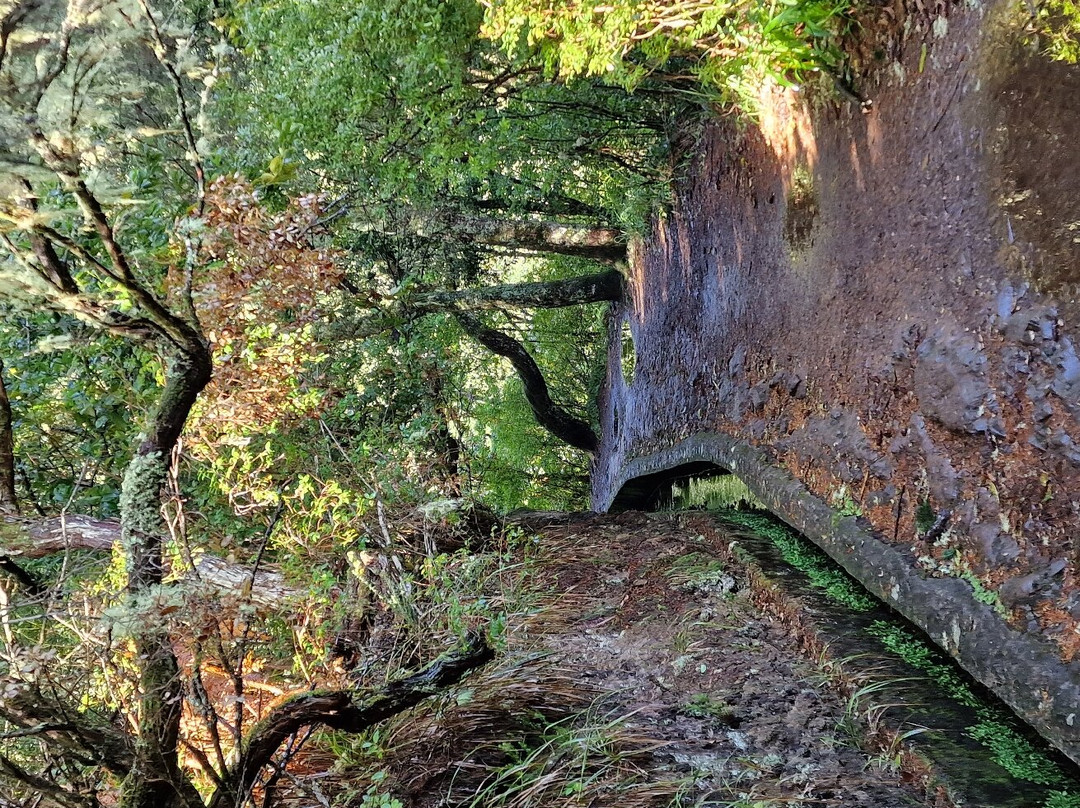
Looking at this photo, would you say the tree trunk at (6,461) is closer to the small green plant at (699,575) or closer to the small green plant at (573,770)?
the small green plant at (573,770)

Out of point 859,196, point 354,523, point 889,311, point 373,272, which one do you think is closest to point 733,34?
point 859,196

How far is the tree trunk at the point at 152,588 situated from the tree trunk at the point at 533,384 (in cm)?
722

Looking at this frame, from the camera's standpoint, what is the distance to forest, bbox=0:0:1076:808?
9.05 feet

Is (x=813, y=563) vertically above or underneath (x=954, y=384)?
underneath

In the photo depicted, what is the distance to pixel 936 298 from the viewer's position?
3107 mm

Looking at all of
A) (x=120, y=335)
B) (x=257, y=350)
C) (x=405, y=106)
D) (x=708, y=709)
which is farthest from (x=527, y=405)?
(x=120, y=335)

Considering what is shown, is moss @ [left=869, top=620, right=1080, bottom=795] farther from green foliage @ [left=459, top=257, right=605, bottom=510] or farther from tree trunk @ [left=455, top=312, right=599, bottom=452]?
green foliage @ [left=459, top=257, right=605, bottom=510]

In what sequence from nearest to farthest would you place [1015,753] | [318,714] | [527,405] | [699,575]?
[1015,753] < [318,714] < [699,575] < [527,405]

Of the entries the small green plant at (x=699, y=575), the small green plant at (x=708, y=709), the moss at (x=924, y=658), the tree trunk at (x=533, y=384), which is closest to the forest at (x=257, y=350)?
the small green plant at (x=708, y=709)

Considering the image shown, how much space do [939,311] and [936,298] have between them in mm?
70

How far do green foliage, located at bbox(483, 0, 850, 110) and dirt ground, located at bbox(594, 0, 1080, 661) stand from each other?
0.89ft

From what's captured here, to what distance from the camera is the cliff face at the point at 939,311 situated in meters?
2.53

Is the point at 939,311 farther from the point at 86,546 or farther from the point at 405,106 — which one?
the point at 86,546

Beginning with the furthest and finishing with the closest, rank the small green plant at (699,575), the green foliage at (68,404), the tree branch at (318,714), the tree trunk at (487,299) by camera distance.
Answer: the tree trunk at (487,299) → the green foliage at (68,404) → the small green plant at (699,575) → the tree branch at (318,714)
